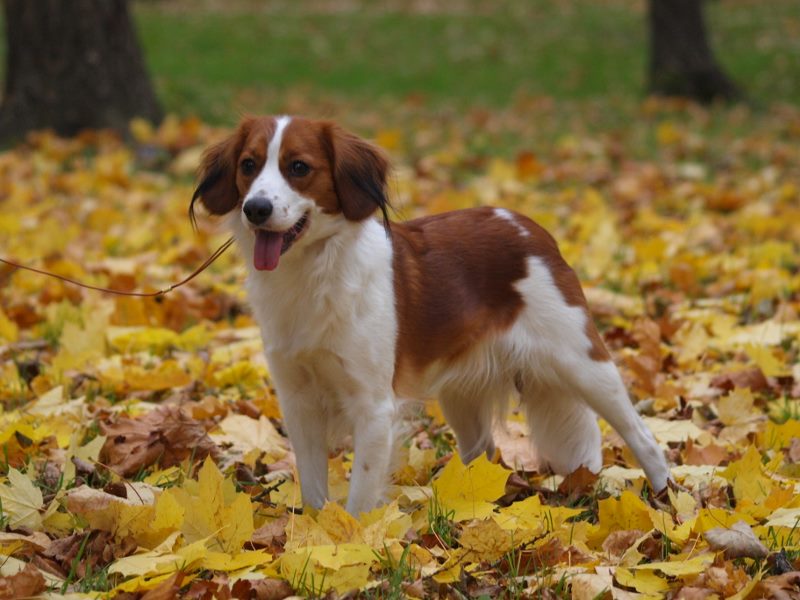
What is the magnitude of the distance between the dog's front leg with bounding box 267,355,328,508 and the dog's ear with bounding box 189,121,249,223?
1.62 feet

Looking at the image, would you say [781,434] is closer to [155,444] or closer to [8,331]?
[155,444]

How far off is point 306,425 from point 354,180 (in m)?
0.78

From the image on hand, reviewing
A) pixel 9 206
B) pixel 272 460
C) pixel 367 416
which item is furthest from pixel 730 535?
pixel 9 206

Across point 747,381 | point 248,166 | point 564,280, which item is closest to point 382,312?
point 248,166

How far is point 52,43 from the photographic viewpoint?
9781 millimetres

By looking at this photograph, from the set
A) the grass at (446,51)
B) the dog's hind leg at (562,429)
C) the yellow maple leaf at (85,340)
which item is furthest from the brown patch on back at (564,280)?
the grass at (446,51)

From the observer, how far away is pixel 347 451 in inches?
169

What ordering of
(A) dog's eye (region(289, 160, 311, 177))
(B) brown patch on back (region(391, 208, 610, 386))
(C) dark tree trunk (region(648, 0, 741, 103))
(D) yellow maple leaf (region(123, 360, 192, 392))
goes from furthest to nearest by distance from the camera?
1. (C) dark tree trunk (region(648, 0, 741, 103))
2. (D) yellow maple leaf (region(123, 360, 192, 392))
3. (B) brown patch on back (region(391, 208, 610, 386))
4. (A) dog's eye (region(289, 160, 311, 177))

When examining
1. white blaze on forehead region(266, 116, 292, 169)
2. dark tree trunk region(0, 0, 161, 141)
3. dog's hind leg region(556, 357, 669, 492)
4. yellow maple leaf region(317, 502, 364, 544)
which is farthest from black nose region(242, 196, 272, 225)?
dark tree trunk region(0, 0, 161, 141)

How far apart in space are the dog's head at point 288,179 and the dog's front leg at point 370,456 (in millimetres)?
549

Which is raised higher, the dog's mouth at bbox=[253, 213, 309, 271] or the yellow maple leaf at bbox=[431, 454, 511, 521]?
the dog's mouth at bbox=[253, 213, 309, 271]

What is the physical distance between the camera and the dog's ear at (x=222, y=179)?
351 centimetres

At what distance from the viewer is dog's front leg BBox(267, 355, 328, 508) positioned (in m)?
3.53

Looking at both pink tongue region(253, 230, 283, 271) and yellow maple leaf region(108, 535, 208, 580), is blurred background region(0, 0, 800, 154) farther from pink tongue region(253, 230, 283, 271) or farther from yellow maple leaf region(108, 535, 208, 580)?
yellow maple leaf region(108, 535, 208, 580)
